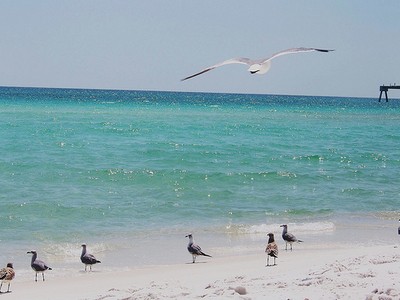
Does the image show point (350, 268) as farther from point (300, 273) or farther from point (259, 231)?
point (259, 231)

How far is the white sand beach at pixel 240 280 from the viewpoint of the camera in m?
7.34

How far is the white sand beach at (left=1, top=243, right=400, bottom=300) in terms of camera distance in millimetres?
7339

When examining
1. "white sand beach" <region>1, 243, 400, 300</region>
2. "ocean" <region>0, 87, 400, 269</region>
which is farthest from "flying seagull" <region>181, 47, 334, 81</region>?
"ocean" <region>0, 87, 400, 269</region>

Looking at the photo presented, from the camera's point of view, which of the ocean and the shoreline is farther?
the ocean

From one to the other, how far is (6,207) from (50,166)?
7.29 metres

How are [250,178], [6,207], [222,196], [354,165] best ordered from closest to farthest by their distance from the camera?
[6,207], [222,196], [250,178], [354,165]

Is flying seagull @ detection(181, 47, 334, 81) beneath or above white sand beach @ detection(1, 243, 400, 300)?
above

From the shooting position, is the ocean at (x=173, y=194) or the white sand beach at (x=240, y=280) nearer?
the white sand beach at (x=240, y=280)

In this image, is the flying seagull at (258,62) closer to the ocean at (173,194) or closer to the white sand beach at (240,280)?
the white sand beach at (240,280)

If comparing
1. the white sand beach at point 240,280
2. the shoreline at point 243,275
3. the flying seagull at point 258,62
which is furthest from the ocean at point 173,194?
the flying seagull at point 258,62

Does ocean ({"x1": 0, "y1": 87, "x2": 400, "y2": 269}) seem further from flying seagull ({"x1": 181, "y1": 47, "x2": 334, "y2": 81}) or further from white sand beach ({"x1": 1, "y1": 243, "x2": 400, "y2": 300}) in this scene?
flying seagull ({"x1": 181, "y1": 47, "x2": 334, "y2": 81})

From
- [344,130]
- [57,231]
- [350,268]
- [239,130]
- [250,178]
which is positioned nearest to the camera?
[350,268]

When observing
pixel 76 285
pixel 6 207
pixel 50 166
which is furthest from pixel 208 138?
pixel 76 285

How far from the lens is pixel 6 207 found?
53.7ft
